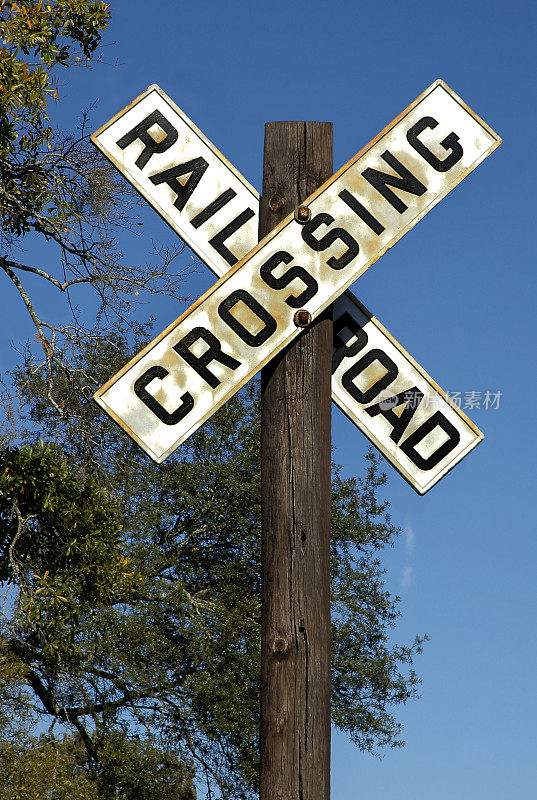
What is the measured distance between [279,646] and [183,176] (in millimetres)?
1815

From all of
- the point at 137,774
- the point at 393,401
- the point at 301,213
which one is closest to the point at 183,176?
the point at 301,213

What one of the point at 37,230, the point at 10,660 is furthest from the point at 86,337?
the point at 10,660

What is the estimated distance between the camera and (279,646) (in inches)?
108

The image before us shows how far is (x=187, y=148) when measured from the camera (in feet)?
10.6

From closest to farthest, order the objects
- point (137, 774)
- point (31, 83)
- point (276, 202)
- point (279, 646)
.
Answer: point (279, 646) < point (276, 202) < point (31, 83) < point (137, 774)

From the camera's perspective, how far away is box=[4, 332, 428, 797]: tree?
13.7m

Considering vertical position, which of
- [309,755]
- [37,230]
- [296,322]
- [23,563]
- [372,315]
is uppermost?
[37,230]

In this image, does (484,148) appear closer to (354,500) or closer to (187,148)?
(187,148)

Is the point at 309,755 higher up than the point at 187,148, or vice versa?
the point at 187,148

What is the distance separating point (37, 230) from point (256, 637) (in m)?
8.06

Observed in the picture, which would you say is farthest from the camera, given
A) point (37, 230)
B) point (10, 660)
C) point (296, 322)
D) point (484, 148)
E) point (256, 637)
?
point (256, 637)

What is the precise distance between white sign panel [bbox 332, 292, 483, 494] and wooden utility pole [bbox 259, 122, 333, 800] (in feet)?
0.66

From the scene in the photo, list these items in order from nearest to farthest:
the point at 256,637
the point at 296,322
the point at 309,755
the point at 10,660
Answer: the point at 309,755
the point at 296,322
the point at 10,660
the point at 256,637

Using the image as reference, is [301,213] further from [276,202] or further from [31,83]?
[31,83]
